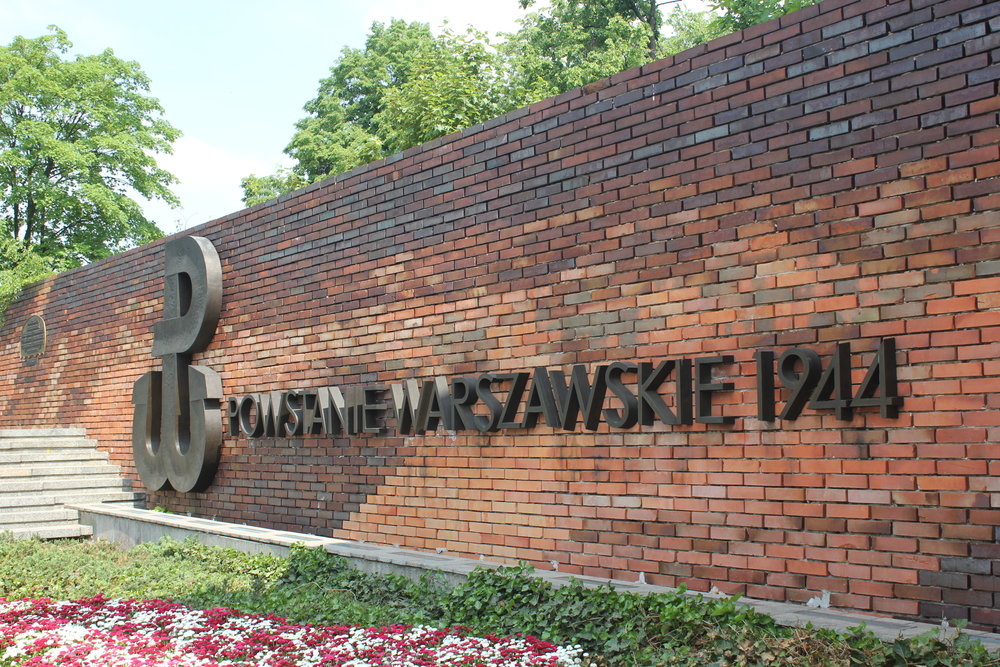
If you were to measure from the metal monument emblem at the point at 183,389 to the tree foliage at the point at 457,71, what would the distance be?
4722mm

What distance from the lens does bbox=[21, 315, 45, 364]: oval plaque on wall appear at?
12.7 m

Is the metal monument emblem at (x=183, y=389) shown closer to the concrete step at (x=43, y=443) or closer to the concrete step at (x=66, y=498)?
the concrete step at (x=66, y=498)

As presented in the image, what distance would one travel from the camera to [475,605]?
4.96 meters

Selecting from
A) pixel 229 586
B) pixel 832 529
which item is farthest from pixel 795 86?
pixel 229 586

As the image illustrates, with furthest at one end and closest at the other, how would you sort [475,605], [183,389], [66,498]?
[66,498] < [183,389] < [475,605]

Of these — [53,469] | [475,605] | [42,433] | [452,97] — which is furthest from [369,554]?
[452,97]

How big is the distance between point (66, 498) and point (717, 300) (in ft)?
27.2

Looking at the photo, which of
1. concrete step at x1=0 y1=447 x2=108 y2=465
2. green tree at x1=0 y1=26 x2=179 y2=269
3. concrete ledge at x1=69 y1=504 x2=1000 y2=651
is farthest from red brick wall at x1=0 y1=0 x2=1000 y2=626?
green tree at x1=0 y1=26 x2=179 y2=269

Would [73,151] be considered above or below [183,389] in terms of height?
above

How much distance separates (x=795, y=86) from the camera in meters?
4.82

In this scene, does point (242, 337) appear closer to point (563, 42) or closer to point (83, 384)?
point (83, 384)

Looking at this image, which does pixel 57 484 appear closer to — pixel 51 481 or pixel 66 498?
pixel 51 481

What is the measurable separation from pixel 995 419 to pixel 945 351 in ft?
1.19

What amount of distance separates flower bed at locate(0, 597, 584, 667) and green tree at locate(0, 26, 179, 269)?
1436cm
